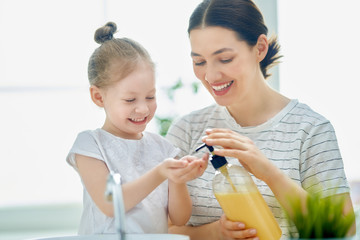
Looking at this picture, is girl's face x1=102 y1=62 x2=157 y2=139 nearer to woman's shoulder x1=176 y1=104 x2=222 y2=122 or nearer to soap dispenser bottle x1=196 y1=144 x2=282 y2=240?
soap dispenser bottle x1=196 y1=144 x2=282 y2=240

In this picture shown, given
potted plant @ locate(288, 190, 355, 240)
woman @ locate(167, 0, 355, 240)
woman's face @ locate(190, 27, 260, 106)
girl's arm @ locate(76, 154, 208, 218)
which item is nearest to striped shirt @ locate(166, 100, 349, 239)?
woman @ locate(167, 0, 355, 240)

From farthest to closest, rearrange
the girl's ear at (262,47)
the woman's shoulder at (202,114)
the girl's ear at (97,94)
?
the woman's shoulder at (202,114), the girl's ear at (262,47), the girl's ear at (97,94)

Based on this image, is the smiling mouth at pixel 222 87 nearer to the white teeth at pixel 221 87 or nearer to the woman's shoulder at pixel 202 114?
the white teeth at pixel 221 87

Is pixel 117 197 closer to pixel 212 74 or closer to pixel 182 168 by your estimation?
pixel 182 168

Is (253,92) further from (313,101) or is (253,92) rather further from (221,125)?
(313,101)

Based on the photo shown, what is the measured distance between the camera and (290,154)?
1594mm

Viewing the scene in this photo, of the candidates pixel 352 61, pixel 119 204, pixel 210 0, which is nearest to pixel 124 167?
pixel 119 204

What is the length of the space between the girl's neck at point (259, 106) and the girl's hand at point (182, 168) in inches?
22.8

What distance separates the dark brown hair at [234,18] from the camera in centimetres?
160

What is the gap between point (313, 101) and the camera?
10.1 ft

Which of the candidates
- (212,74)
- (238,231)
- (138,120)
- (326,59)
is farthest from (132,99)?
(326,59)

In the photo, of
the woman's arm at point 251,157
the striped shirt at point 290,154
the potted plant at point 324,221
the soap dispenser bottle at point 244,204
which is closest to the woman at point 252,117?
the striped shirt at point 290,154

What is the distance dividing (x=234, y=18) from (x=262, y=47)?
0.57 ft

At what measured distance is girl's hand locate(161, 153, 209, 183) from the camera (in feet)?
3.78
